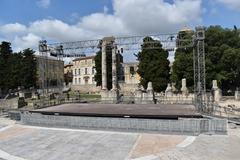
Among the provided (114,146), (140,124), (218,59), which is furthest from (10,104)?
(218,59)

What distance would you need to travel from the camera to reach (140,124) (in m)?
23.4

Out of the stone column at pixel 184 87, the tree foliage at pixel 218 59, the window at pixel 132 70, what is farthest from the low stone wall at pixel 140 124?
the window at pixel 132 70

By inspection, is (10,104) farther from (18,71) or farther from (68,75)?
(68,75)

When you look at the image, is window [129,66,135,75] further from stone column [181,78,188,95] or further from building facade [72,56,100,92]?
stone column [181,78,188,95]

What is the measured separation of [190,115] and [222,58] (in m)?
30.2

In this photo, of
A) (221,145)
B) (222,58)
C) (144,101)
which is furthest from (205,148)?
(222,58)

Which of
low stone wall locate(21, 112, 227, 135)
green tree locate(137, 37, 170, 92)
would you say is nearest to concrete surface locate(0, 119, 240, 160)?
low stone wall locate(21, 112, 227, 135)

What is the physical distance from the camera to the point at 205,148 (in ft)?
61.2

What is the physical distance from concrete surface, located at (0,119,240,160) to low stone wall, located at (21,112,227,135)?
812 millimetres

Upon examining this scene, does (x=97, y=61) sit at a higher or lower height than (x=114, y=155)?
higher

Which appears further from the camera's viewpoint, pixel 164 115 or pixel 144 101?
pixel 144 101

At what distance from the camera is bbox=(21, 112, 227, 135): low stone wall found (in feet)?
72.4

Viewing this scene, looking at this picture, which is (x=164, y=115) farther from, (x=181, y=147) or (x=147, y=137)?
(x=181, y=147)

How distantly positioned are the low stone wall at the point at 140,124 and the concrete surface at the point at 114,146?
812 millimetres
